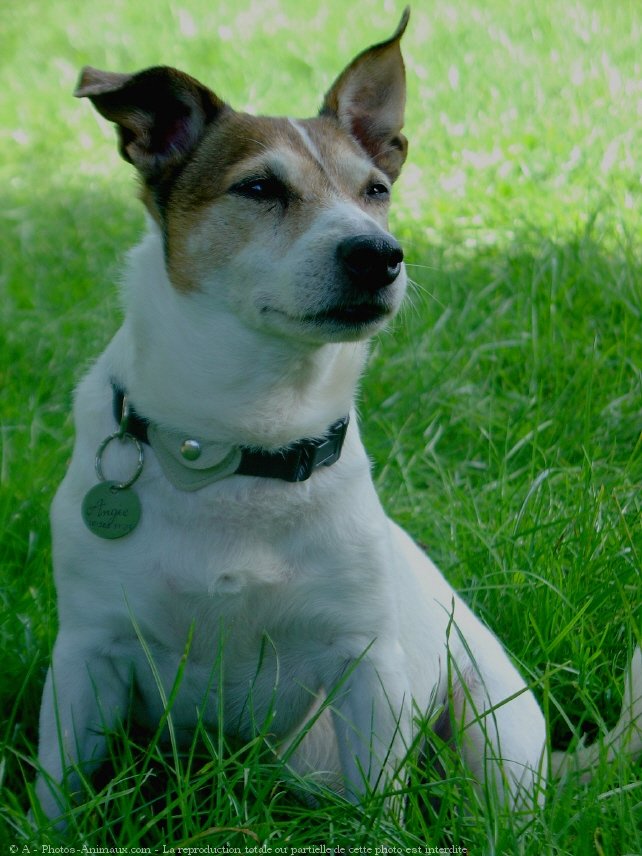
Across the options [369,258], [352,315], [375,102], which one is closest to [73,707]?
[352,315]

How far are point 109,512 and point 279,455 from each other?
402 millimetres

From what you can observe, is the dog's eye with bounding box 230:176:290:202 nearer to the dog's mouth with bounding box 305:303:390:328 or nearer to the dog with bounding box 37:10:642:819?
the dog with bounding box 37:10:642:819

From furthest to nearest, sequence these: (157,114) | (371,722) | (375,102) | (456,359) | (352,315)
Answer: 1. (456,359)
2. (375,102)
3. (157,114)
4. (352,315)
5. (371,722)

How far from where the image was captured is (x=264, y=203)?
260cm

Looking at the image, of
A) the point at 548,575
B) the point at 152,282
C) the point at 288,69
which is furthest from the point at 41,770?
the point at 288,69

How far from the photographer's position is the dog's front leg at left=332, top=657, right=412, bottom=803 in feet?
7.78

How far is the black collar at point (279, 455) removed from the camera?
248 centimetres

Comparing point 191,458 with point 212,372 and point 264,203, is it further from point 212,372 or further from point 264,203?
point 264,203

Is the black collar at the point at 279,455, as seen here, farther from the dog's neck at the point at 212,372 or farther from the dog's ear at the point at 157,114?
the dog's ear at the point at 157,114

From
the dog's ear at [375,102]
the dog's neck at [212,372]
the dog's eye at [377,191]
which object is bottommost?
the dog's neck at [212,372]

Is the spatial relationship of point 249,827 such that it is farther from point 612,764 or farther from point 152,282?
point 152,282

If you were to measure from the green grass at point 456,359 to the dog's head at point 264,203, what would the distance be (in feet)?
1.62

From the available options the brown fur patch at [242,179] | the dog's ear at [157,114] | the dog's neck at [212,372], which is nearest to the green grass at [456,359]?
the brown fur patch at [242,179]

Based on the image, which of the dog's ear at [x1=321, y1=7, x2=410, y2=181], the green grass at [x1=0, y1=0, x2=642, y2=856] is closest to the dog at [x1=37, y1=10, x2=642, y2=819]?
the green grass at [x1=0, y1=0, x2=642, y2=856]
